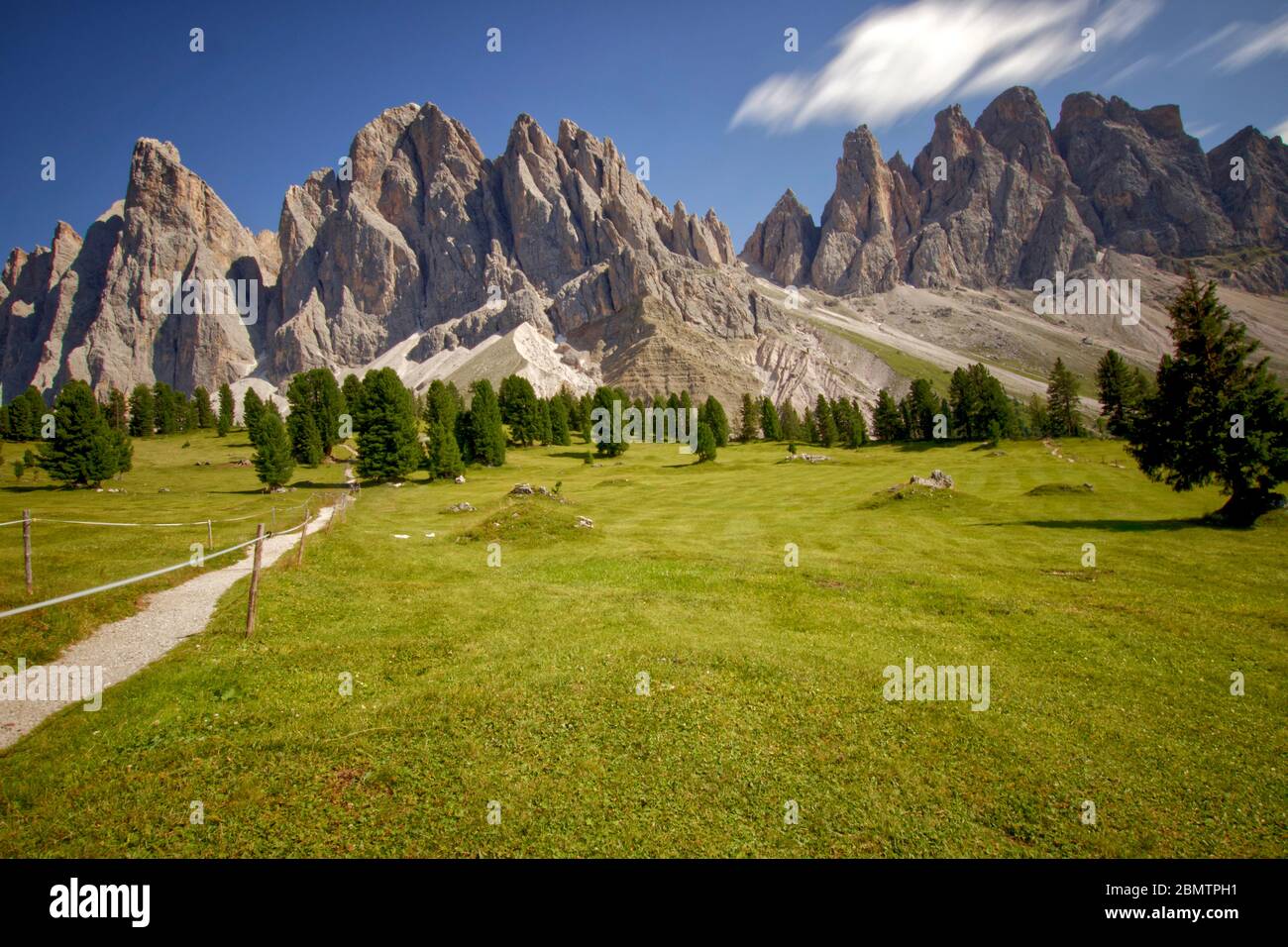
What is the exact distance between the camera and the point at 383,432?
227ft

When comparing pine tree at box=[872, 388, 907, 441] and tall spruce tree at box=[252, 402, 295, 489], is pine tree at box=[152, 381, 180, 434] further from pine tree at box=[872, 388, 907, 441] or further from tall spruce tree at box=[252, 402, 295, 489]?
pine tree at box=[872, 388, 907, 441]

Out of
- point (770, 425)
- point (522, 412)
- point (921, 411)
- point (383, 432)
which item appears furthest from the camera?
point (770, 425)

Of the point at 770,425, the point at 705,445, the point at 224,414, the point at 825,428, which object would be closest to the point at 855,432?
the point at 825,428

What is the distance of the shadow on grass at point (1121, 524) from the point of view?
30375 millimetres

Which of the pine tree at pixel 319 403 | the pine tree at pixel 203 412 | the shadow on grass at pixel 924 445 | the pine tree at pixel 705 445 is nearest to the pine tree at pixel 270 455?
the pine tree at pixel 319 403

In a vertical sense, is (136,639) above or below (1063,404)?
below

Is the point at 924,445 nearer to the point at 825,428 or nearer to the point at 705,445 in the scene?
the point at 825,428

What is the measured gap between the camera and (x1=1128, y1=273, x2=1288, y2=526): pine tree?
29156 millimetres

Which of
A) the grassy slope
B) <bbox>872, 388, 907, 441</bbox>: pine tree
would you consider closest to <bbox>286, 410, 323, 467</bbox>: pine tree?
the grassy slope

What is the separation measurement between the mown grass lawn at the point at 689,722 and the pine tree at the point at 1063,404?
97.9 metres

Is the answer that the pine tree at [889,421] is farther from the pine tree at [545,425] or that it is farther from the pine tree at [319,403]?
the pine tree at [319,403]

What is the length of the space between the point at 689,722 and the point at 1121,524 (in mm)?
36137
